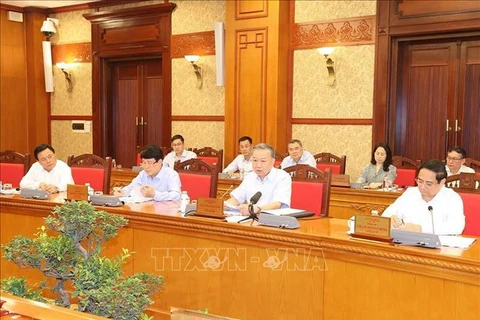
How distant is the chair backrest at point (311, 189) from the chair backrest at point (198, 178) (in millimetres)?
567

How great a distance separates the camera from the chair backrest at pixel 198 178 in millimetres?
3750

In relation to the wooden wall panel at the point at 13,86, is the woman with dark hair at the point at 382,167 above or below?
below

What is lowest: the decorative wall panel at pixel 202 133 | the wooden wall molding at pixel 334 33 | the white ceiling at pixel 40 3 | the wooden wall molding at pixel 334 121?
the decorative wall panel at pixel 202 133

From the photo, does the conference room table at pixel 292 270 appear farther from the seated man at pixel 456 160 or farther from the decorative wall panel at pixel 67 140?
the decorative wall panel at pixel 67 140

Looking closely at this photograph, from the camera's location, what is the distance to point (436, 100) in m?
5.97

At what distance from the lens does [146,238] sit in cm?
289

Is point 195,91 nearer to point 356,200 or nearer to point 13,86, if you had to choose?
point 13,86

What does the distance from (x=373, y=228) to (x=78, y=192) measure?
186 cm

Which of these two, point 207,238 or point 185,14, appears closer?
point 207,238

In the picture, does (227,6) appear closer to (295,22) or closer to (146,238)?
(295,22)

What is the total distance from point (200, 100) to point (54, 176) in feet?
11.0

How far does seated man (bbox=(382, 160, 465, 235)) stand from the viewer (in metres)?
2.66

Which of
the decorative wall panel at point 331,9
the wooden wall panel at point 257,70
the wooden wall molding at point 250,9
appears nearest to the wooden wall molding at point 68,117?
the wooden wall panel at point 257,70

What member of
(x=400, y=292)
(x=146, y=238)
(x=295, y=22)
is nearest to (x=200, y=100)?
(x=295, y=22)
